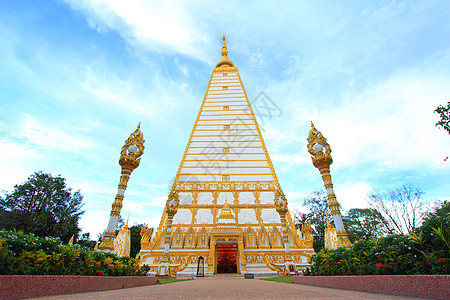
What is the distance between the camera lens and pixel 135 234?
34781mm

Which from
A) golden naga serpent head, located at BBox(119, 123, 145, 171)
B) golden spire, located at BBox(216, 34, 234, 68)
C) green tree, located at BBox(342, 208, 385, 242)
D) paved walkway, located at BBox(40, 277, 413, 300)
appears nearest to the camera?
paved walkway, located at BBox(40, 277, 413, 300)

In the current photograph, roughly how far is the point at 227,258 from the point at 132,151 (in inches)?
429

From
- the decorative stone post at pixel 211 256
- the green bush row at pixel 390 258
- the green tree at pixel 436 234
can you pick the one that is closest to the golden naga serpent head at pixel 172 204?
the decorative stone post at pixel 211 256

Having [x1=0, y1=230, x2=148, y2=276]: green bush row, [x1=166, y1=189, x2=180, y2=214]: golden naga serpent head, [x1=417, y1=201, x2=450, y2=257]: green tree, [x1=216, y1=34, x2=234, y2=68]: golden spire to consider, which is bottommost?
[x1=0, y1=230, x2=148, y2=276]: green bush row

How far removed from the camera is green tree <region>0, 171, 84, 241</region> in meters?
23.8

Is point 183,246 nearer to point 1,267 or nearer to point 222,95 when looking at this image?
point 1,267

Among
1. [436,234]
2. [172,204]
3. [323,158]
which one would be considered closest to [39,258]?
[436,234]

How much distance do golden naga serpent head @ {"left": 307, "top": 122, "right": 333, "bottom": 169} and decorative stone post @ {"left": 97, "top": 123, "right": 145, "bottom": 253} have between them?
6.59m

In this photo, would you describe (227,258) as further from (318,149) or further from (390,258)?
(390,258)

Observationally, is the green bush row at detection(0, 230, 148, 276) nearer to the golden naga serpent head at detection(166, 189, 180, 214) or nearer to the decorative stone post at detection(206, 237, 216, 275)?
the golden naga serpent head at detection(166, 189, 180, 214)

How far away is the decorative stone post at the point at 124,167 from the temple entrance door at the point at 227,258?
9451 millimetres

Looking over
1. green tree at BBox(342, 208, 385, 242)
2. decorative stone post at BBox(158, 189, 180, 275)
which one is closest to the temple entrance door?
decorative stone post at BBox(158, 189, 180, 275)

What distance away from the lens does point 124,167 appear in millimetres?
8078

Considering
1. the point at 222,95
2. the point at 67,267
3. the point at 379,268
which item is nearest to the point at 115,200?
the point at 67,267
